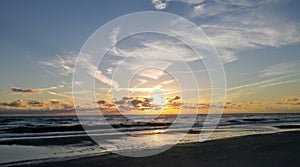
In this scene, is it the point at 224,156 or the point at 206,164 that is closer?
the point at 206,164

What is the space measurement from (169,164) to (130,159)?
236 cm

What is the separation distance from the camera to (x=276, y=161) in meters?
12.3

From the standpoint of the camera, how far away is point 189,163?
12.5 metres

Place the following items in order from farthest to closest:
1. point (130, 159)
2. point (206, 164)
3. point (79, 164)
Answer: point (130, 159), point (79, 164), point (206, 164)

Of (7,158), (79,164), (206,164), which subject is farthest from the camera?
(7,158)

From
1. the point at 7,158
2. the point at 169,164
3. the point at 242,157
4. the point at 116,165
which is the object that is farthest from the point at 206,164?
the point at 7,158

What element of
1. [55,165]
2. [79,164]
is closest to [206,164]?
[79,164]

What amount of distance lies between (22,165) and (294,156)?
12.1 m

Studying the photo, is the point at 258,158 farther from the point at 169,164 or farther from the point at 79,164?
the point at 79,164

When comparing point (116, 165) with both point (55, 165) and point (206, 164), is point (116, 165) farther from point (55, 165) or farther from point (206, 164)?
point (206, 164)

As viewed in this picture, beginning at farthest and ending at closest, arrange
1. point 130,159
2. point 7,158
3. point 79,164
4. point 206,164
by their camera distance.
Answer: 1. point 7,158
2. point 130,159
3. point 79,164
4. point 206,164

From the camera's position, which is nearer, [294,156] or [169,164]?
[169,164]

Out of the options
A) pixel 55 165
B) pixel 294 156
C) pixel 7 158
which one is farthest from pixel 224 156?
pixel 7 158

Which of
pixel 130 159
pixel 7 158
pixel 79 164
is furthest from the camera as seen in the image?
pixel 7 158
